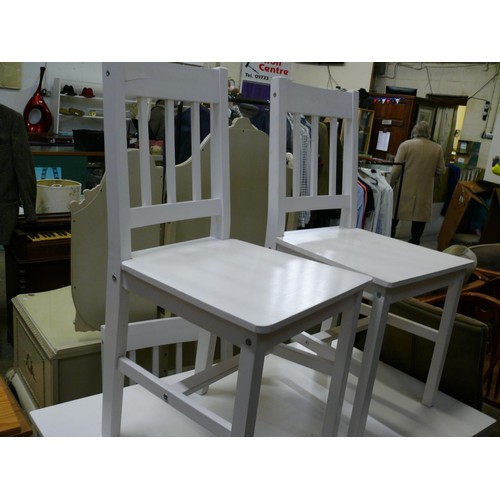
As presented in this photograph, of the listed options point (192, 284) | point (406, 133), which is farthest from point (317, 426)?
point (406, 133)

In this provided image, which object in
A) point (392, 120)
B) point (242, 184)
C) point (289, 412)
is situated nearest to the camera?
point (289, 412)

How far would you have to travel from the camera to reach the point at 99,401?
4.55ft

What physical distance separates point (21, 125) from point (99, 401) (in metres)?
1.56

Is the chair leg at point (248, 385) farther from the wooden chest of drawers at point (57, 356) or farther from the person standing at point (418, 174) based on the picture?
the person standing at point (418, 174)

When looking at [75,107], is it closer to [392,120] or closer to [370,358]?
[392,120]

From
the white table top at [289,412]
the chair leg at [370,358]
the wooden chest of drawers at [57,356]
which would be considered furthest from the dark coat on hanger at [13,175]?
the chair leg at [370,358]

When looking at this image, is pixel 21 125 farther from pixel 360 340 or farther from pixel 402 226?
pixel 402 226

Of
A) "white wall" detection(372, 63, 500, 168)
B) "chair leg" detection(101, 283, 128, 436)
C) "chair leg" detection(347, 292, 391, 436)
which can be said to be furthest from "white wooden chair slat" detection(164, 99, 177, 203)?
"white wall" detection(372, 63, 500, 168)

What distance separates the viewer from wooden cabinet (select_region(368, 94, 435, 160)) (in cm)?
586

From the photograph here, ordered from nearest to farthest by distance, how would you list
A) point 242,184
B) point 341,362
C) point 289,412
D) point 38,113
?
point 341,362 → point 289,412 → point 242,184 → point 38,113

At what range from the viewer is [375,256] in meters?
1.32

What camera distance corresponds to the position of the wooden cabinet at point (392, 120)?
5.86 m

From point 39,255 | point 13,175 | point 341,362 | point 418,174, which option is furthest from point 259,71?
point 341,362

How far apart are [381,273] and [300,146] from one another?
0.51 m
